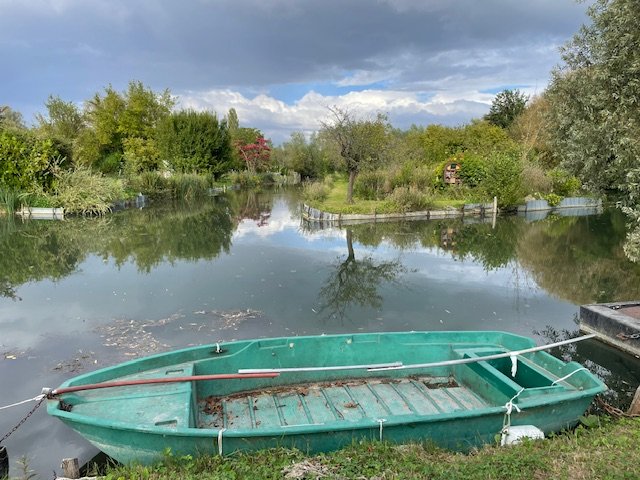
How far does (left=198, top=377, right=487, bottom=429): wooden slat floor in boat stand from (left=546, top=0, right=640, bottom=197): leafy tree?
4.43 metres

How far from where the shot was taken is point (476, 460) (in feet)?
12.2

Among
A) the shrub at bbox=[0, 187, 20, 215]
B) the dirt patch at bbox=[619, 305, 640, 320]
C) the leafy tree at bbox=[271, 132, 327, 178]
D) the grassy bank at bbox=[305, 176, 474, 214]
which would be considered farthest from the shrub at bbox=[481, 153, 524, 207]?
the leafy tree at bbox=[271, 132, 327, 178]

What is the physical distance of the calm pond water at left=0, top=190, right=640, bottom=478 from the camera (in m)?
6.57

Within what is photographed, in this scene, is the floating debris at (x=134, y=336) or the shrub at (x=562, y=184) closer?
the floating debris at (x=134, y=336)

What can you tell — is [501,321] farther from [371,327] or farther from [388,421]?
[388,421]

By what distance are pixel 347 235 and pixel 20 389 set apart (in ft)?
39.1

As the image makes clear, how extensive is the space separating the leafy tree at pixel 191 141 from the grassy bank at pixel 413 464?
3186 cm

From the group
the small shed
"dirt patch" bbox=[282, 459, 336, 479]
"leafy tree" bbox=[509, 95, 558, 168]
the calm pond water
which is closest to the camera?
"dirt patch" bbox=[282, 459, 336, 479]

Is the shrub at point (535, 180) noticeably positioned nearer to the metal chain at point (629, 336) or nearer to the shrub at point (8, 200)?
the metal chain at point (629, 336)

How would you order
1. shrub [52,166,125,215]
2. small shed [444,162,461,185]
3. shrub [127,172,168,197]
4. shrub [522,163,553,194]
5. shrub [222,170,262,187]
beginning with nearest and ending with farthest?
1. shrub [52,166,125,215]
2. shrub [522,163,553,194]
3. small shed [444,162,461,185]
4. shrub [127,172,168,197]
5. shrub [222,170,262,187]

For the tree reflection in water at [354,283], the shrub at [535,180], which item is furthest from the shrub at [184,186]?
the shrub at [535,180]

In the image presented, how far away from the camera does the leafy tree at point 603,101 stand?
7434 millimetres

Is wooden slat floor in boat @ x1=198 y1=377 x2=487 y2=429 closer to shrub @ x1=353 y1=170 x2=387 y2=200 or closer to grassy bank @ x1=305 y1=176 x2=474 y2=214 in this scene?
grassy bank @ x1=305 y1=176 x2=474 y2=214

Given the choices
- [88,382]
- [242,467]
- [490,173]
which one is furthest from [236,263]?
[490,173]
